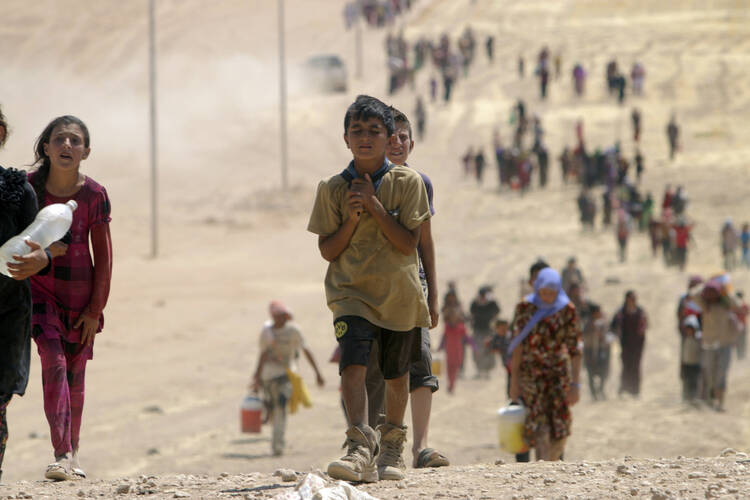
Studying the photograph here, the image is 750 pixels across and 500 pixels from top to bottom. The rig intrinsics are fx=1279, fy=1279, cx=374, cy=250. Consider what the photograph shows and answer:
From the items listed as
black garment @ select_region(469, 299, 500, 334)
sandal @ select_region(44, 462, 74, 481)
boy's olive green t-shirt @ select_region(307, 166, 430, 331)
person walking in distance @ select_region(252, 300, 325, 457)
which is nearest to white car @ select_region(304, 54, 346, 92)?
black garment @ select_region(469, 299, 500, 334)

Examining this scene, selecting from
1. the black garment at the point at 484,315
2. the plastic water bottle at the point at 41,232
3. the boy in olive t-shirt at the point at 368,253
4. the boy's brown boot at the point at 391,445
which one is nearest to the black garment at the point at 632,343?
the black garment at the point at 484,315

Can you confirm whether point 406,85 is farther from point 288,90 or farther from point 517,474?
point 517,474

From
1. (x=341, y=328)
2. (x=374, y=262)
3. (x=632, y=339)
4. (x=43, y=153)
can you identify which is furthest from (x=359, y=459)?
(x=632, y=339)

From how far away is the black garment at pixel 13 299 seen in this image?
4988 mm

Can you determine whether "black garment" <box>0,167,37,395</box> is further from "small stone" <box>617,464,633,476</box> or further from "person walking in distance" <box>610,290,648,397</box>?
"person walking in distance" <box>610,290,648,397</box>

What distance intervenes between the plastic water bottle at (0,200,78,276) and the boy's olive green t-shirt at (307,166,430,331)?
1.00 meters

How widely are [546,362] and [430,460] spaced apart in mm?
2031

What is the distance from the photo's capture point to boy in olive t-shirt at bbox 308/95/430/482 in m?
5.30

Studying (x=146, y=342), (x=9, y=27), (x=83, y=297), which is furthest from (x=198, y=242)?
(x=9, y=27)

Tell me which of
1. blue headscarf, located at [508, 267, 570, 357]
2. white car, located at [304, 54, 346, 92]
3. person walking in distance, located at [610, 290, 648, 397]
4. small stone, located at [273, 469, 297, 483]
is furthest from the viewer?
white car, located at [304, 54, 346, 92]

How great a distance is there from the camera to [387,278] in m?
5.34

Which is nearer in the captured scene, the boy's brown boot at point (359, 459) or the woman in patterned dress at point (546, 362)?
the boy's brown boot at point (359, 459)

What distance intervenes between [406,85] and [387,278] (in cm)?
4021

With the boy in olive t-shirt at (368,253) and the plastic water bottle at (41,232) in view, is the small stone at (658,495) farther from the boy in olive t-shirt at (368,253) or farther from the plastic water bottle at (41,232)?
the plastic water bottle at (41,232)
